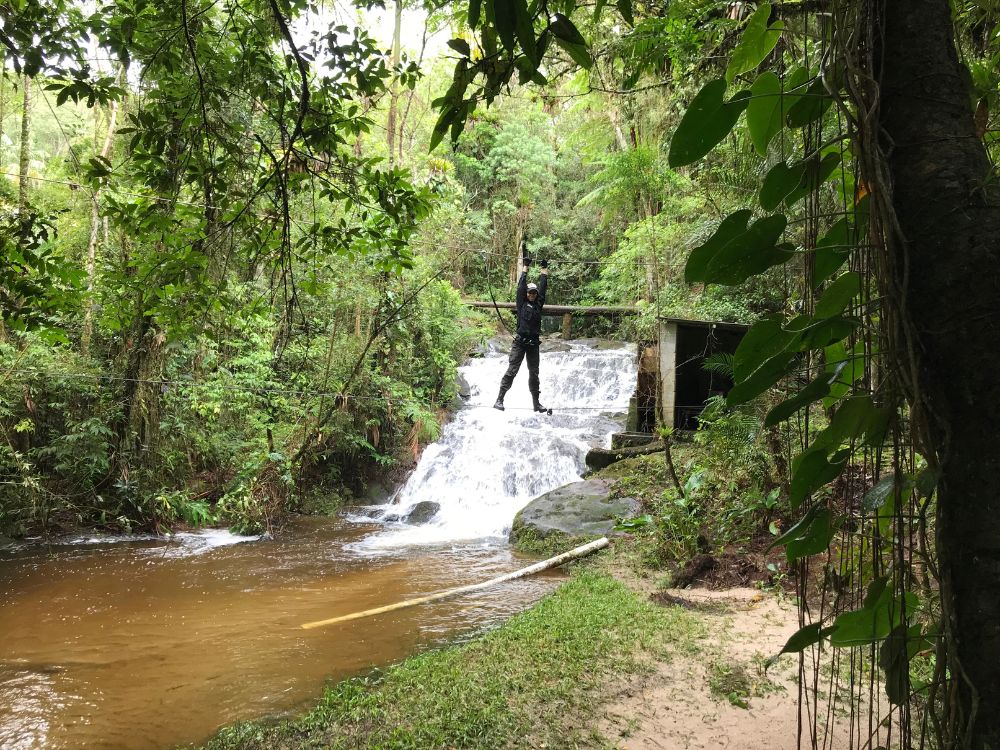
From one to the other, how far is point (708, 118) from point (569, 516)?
780 cm

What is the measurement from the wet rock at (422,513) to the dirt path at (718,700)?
6.37 meters

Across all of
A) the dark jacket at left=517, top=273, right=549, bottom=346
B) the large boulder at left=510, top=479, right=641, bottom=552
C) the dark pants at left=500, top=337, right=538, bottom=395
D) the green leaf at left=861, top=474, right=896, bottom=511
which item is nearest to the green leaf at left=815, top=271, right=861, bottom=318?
the green leaf at left=861, top=474, right=896, bottom=511

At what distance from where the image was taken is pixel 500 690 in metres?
3.49

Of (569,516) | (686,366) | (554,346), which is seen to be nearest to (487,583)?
(569,516)

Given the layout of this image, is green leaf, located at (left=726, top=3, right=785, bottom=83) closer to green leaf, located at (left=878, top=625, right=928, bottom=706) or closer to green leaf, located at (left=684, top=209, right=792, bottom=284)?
green leaf, located at (left=684, top=209, right=792, bottom=284)

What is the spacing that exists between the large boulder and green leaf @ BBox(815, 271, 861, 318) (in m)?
6.96

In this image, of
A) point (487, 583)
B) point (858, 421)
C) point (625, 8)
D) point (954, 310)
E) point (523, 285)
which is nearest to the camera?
point (954, 310)

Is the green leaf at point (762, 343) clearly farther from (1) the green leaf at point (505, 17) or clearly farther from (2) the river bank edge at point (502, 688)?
(2) the river bank edge at point (502, 688)

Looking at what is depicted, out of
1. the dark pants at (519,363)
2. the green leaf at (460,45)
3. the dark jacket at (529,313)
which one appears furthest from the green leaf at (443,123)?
the dark pants at (519,363)

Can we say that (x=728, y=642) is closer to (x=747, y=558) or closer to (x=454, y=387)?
(x=747, y=558)

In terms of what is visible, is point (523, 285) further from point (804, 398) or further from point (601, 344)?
point (601, 344)

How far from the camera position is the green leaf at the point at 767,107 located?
2.69 feet

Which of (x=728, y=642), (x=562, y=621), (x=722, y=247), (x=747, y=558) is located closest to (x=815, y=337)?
(x=722, y=247)

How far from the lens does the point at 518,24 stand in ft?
2.66
